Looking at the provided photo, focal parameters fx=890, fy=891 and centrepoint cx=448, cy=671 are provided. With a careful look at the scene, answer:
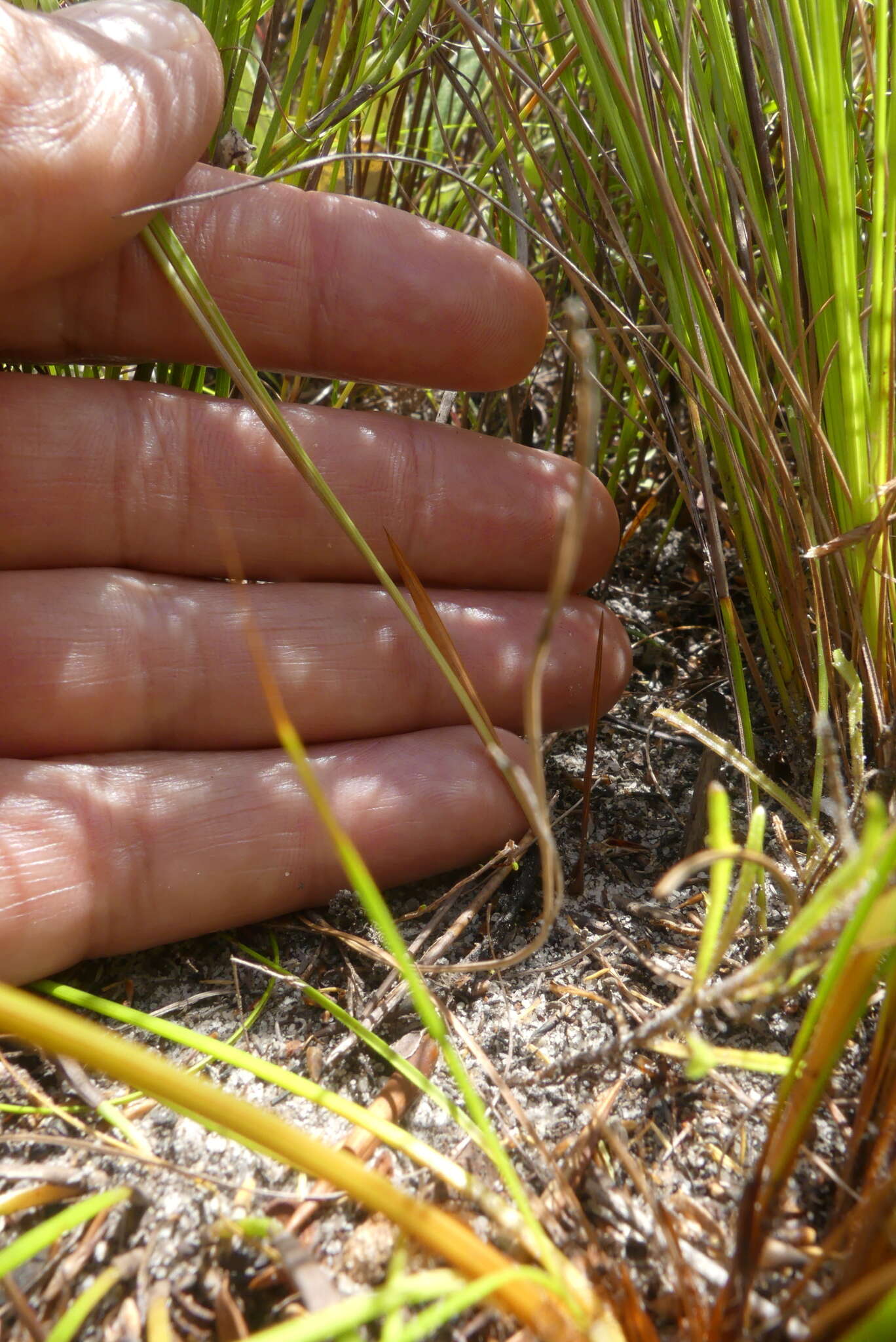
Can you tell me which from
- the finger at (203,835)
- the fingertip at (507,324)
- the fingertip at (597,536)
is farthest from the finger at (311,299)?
the finger at (203,835)

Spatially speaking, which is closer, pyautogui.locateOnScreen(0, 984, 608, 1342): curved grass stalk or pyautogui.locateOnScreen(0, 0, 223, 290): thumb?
pyautogui.locateOnScreen(0, 984, 608, 1342): curved grass stalk

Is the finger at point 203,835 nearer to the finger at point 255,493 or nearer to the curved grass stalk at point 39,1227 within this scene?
the finger at point 255,493

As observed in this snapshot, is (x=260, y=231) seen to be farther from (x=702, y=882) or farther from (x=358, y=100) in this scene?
(x=702, y=882)

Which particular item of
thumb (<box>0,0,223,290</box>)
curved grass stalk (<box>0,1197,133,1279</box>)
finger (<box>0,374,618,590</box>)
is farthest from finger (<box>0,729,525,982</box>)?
thumb (<box>0,0,223,290</box>)

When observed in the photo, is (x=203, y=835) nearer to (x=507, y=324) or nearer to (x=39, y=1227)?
(x=39, y=1227)

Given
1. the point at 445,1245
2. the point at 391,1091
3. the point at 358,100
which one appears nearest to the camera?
the point at 445,1245

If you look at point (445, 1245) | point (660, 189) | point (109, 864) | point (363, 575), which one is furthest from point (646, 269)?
point (445, 1245)

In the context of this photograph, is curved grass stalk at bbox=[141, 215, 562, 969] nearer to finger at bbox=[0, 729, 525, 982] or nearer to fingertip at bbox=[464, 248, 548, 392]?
finger at bbox=[0, 729, 525, 982]
